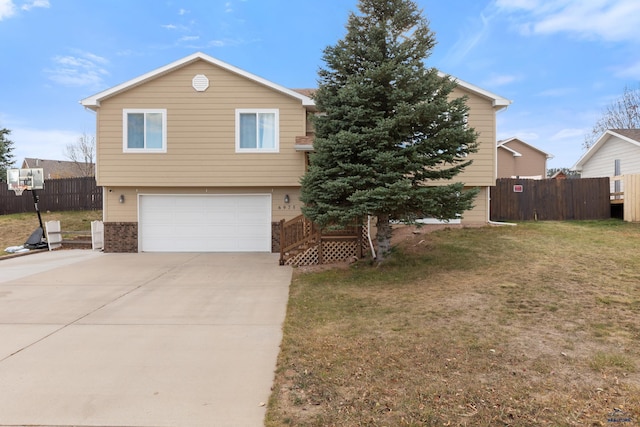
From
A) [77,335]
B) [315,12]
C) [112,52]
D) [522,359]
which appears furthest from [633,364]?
[112,52]

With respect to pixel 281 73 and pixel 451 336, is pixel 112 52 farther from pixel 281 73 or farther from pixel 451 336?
pixel 451 336

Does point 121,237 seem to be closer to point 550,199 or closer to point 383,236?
point 383,236

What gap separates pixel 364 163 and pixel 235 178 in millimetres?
5344

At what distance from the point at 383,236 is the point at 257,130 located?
19.0 ft

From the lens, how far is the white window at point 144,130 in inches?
462

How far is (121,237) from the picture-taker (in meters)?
12.2

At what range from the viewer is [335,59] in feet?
27.0

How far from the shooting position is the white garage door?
483 inches

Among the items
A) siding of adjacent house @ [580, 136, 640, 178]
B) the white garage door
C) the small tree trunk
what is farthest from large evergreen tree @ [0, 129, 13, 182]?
siding of adjacent house @ [580, 136, 640, 178]

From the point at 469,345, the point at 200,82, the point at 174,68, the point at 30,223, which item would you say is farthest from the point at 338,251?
the point at 30,223

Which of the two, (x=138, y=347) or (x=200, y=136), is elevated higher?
(x=200, y=136)

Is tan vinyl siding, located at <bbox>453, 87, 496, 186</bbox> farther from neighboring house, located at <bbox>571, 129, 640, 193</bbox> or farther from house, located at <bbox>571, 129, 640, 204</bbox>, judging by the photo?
neighboring house, located at <bbox>571, 129, 640, 193</bbox>

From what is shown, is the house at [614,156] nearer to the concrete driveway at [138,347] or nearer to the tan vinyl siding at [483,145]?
the tan vinyl siding at [483,145]

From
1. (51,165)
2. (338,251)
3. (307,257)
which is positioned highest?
(51,165)
